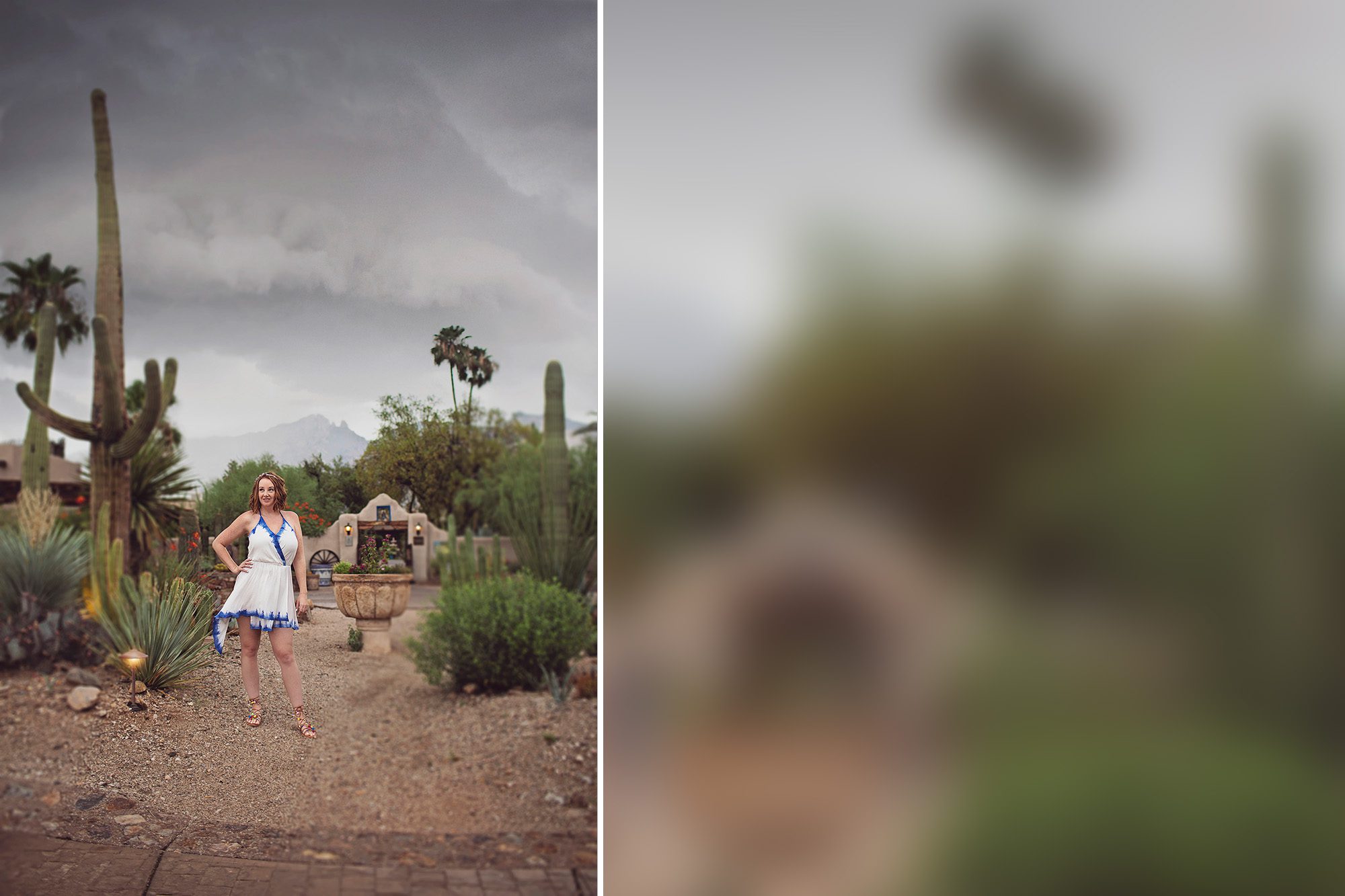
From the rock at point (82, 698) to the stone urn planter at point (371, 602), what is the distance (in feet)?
2.32

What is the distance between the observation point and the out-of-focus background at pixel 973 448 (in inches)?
104

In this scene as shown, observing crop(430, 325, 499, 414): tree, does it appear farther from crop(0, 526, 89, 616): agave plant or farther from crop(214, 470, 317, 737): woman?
crop(0, 526, 89, 616): agave plant

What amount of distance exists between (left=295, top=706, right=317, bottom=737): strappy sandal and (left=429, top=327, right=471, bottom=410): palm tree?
0.99 meters

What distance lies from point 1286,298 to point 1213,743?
1.41 metres

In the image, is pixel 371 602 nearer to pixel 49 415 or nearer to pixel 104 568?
pixel 104 568

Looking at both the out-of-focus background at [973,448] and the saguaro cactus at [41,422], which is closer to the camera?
the saguaro cactus at [41,422]

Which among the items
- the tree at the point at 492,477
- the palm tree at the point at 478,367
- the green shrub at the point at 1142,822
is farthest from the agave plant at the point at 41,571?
the green shrub at the point at 1142,822

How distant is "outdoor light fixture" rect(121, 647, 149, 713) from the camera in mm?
2521

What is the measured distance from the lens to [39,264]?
2.57 metres

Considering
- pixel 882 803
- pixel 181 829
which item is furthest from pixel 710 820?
pixel 181 829

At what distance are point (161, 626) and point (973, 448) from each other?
241cm

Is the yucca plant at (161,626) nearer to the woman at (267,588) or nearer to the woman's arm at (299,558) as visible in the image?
the woman at (267,588)

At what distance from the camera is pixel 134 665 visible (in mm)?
2533

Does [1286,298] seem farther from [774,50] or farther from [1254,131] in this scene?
[774,50]
